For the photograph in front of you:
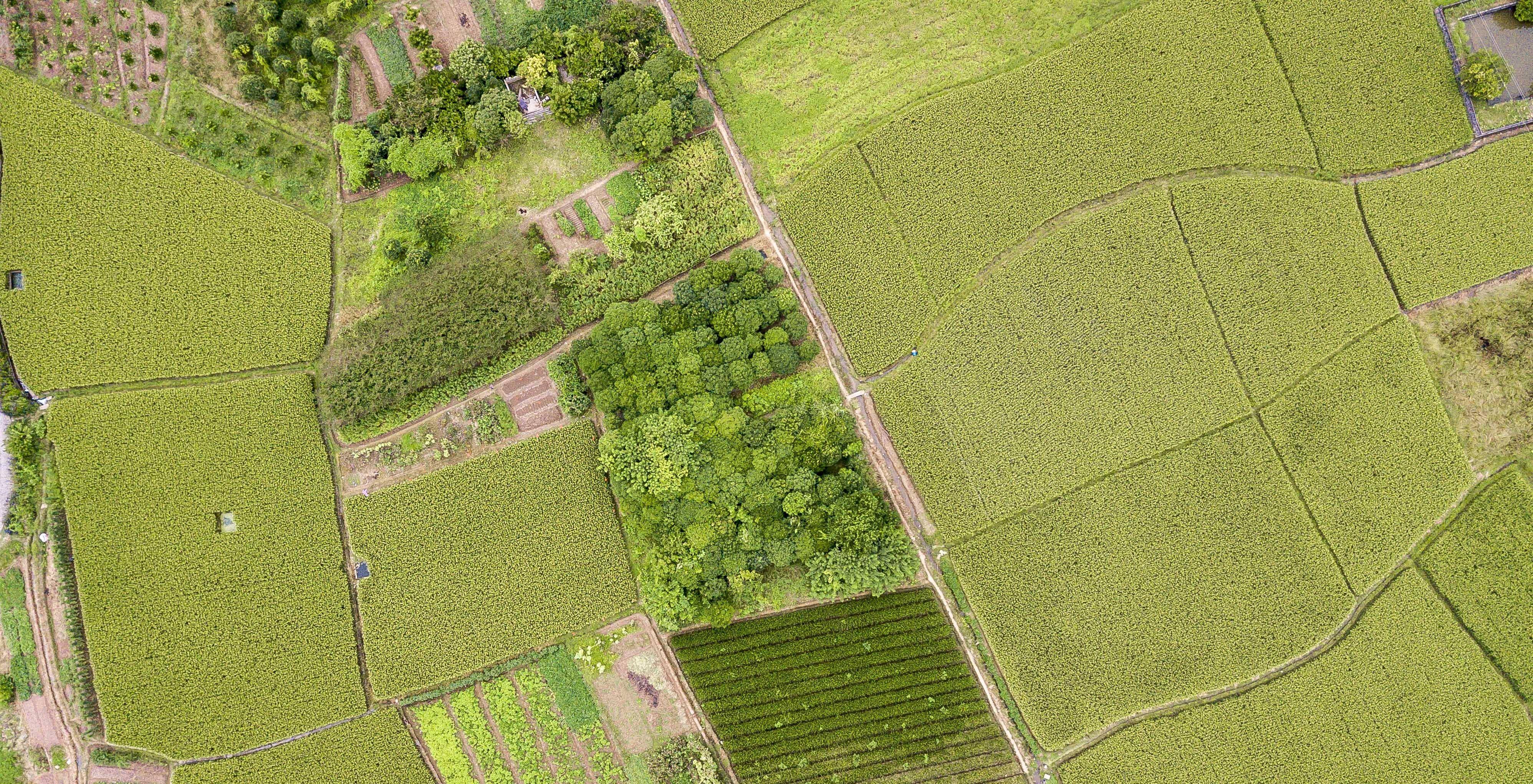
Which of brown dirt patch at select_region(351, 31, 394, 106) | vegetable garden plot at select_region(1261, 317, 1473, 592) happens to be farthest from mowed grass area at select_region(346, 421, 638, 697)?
vegetable garden plot at select_region(1261, 317, 1473, 592)

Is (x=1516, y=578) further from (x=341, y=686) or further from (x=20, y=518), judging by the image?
(x=20, y=518)

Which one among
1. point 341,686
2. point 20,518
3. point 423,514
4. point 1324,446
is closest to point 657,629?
point 423,514

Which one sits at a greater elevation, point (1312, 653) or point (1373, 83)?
point (1373, 83)

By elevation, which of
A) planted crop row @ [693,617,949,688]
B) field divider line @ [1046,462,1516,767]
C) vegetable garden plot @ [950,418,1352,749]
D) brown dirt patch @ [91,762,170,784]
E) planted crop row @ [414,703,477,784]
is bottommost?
field divider line @ [1046,462,1516,767]

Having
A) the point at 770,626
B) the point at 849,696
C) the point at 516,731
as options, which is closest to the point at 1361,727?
the point at 849,696

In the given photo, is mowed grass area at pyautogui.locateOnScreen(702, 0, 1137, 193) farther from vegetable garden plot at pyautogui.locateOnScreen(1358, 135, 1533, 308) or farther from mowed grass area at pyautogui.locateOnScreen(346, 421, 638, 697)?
mowed grass area at pyautogui.locateOnScreen(346, 421, 638, 697)

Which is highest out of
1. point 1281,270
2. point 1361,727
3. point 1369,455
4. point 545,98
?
point 545,98

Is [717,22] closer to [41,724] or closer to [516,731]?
[516,731]
